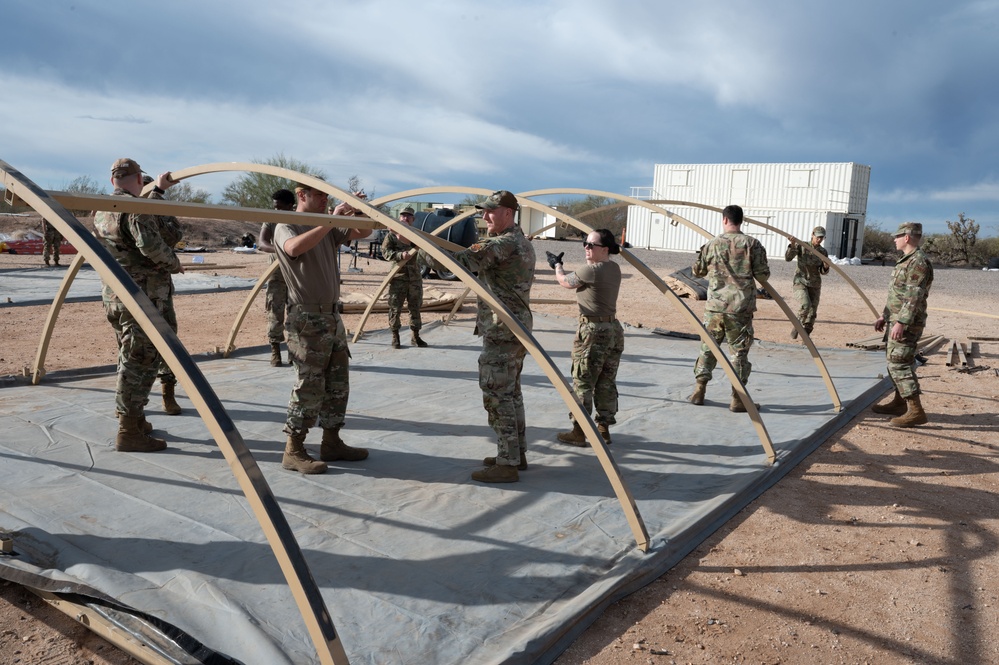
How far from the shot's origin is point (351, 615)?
9.67 feet

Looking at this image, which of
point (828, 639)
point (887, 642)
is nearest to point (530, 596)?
point (828, 639)

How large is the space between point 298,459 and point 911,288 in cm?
524

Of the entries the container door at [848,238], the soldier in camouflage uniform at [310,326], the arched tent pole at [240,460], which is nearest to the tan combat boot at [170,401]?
the soldier in camouflage uniform at [310,326]

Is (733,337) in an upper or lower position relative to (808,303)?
lower

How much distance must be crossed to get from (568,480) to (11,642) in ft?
9.72

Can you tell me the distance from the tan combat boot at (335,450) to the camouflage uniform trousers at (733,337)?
3.30 m

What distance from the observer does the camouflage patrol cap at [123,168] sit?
16.1ft

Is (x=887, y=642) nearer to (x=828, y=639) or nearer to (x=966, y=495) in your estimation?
(x=828, y=639)

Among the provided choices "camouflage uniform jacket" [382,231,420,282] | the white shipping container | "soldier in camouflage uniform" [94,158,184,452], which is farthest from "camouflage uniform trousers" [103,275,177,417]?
the white shipping container

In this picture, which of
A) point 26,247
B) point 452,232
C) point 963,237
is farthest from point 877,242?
point 26,247

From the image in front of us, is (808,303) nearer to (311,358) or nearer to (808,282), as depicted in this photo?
(808,282)

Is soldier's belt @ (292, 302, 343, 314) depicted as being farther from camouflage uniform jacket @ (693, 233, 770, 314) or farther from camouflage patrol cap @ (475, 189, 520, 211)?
camouflage uniform jacket @ (693, 233, 770, 314)

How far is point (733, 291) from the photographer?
6457 mm

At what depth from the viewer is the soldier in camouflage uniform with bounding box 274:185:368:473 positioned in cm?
444
